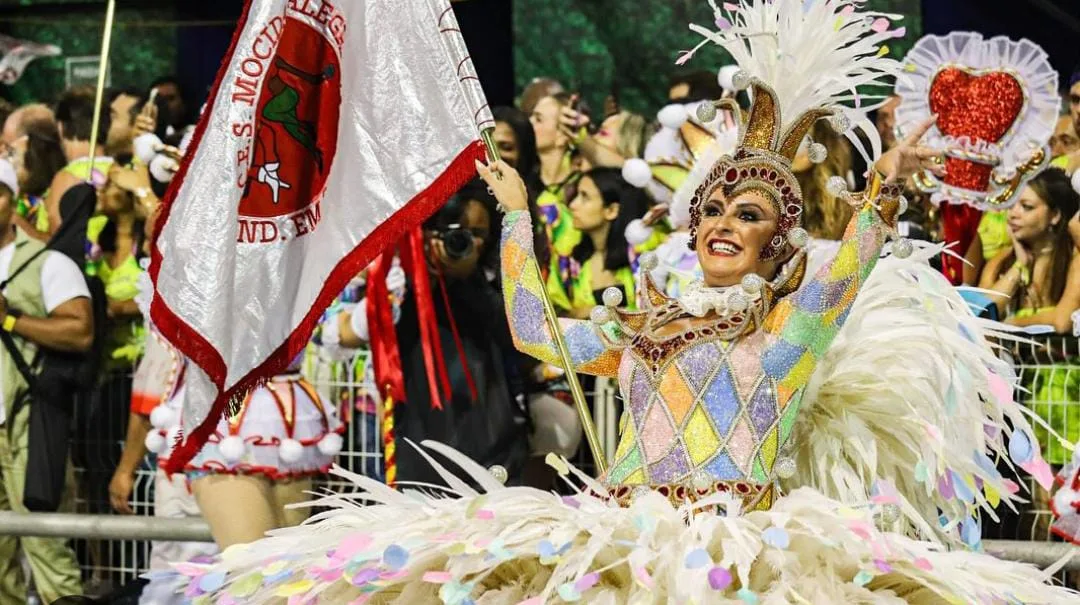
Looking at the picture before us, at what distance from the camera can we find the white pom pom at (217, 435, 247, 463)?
5.52 metres

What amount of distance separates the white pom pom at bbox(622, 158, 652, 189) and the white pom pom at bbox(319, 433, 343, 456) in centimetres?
137

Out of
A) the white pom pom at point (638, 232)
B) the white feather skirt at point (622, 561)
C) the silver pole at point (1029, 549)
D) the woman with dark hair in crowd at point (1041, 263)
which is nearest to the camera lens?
the white feather skirt at point (622, 561)

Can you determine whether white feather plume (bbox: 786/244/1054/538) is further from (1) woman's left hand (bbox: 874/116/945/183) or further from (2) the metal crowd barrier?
(2) the metal crowd barrier

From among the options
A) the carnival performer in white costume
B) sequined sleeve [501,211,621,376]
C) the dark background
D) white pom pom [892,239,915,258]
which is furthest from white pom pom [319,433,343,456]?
the dark background

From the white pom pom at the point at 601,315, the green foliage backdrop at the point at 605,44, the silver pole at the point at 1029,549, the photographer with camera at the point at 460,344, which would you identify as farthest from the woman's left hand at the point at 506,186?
the green foliage backdrop at the point at 605,44

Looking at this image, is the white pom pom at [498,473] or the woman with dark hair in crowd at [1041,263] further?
the woman with dark hair in crowd at [1041,263]

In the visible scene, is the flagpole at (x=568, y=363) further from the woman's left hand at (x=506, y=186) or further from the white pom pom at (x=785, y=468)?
the white pom pom at (x=785, y=468)

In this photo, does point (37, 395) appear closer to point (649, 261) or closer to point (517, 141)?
point (517, 141)

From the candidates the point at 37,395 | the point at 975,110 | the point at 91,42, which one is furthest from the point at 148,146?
the point at 91,42

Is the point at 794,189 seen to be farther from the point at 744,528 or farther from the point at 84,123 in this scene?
the point at 84,123

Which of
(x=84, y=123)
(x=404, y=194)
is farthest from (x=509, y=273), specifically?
(x=84, y=123)

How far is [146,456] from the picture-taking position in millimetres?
6547

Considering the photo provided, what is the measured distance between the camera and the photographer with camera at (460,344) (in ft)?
18.7

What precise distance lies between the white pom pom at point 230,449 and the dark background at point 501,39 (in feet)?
11.0
